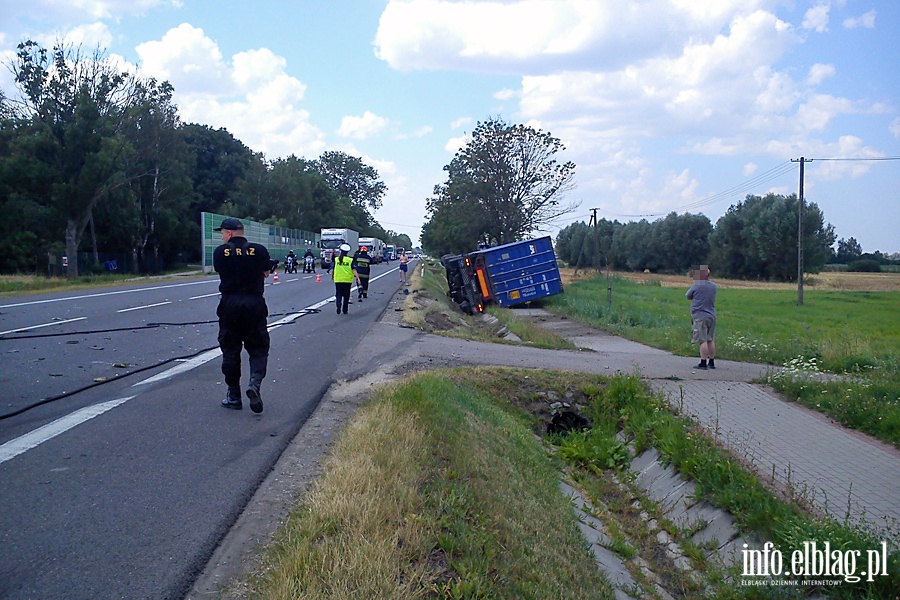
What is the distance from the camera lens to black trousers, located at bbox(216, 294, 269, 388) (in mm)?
7480

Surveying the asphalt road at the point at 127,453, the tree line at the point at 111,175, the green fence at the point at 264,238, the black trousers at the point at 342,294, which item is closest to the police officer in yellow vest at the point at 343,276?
the black trousers at the point at 342,294

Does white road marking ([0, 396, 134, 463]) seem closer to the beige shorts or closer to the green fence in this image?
the beige shorts

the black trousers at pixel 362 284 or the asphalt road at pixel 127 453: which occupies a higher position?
the black trousers at pixel 362 284

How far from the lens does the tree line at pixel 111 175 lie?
1710 inches

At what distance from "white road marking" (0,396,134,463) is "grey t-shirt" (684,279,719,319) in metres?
9.10

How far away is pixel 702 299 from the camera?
1294 cm

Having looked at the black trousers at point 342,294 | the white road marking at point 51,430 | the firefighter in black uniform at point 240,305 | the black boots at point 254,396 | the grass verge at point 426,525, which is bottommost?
the grass verge at point 426,525

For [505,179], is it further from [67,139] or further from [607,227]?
[607,227]

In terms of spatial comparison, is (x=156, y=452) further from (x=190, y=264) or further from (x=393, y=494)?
(x=190, y=264)

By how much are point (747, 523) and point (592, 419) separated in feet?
14.7

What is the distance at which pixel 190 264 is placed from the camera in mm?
74188

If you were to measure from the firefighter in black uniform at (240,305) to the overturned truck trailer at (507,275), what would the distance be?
69.5 feet

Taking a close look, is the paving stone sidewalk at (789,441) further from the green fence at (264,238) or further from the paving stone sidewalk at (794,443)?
the green fence at (264,238)

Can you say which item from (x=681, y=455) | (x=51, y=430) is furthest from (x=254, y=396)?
(x=681, y=455)
